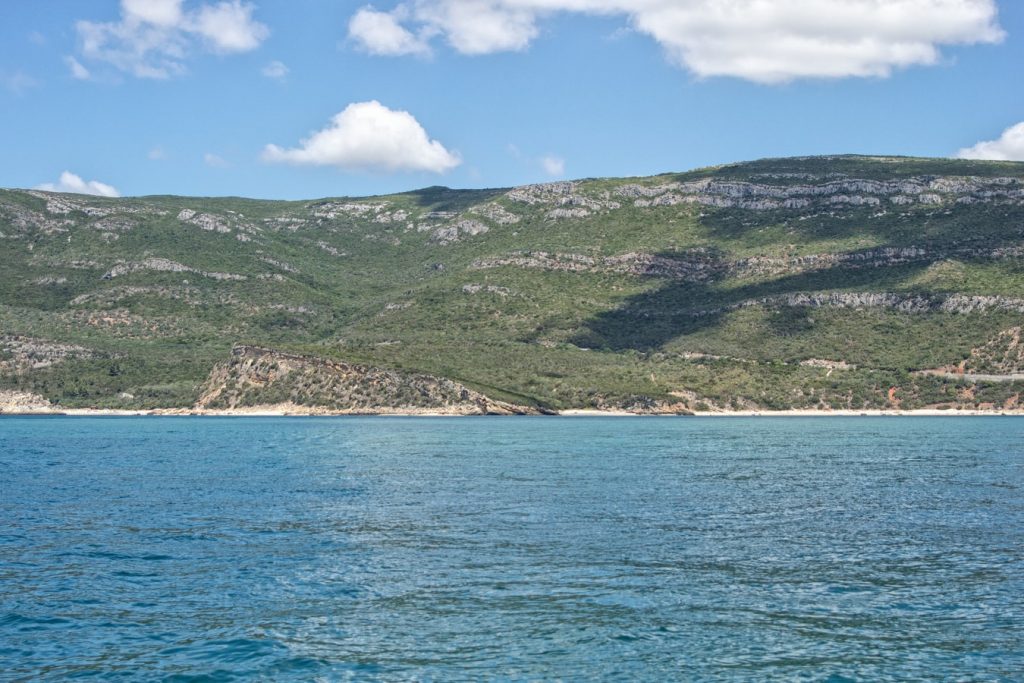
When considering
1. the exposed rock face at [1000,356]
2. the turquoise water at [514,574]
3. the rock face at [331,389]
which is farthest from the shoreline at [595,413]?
the turquoise water at [514,574]

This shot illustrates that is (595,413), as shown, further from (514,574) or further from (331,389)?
(514,574)

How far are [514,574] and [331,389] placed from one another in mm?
159752

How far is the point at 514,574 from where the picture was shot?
33.3m

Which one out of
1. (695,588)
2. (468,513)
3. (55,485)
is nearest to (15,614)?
(695,588)

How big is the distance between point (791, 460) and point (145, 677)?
63484 millimetres

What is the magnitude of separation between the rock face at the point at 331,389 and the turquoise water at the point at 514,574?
115 meters

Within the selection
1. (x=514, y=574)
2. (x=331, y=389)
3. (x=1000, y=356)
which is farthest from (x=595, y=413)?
(x=514, y=574)

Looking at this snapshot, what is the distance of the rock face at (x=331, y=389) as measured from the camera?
607 ft

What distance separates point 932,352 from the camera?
19012cm

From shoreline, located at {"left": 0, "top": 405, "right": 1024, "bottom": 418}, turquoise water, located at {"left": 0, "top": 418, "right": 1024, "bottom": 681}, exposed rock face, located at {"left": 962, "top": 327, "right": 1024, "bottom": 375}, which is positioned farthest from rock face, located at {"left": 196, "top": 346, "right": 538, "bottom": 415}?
turquoise water, located at {"left": 0, "top": 418, "right": 1024, "bottom": 681}

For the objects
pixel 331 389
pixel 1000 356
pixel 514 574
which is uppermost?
pixel 1000 356

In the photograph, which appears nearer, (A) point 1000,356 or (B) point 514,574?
(B) point 514,574

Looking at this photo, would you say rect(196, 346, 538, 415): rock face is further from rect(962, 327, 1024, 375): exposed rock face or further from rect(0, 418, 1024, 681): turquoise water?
rect(0, 418, 1024, 681): turquoise water

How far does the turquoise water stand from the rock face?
376ft
